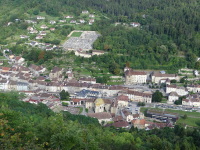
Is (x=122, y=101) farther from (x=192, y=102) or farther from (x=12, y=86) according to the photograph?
(x=12, y=86)

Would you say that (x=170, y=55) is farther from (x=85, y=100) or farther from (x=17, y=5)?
(x=17, y=5)

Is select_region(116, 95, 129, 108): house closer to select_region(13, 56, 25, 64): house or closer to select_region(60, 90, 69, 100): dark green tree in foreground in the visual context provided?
select_region(60, 90, 69, 100): dark green tree in foreground

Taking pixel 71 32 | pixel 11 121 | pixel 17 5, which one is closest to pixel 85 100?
pixel 11 121

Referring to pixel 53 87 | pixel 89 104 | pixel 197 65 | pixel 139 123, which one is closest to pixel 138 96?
pixel 89 104

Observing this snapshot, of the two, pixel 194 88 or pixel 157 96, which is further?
pixel 194 88

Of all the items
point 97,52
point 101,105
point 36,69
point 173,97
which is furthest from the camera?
point 97,52

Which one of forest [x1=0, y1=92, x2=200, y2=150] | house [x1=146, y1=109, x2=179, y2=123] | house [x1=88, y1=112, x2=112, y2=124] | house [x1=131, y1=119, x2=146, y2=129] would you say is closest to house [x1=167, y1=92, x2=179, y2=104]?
house [x1=146, y1=109, x2=179, y2=123]

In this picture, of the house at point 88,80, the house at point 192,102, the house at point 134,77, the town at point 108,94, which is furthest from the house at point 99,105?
the house at point 192,102
